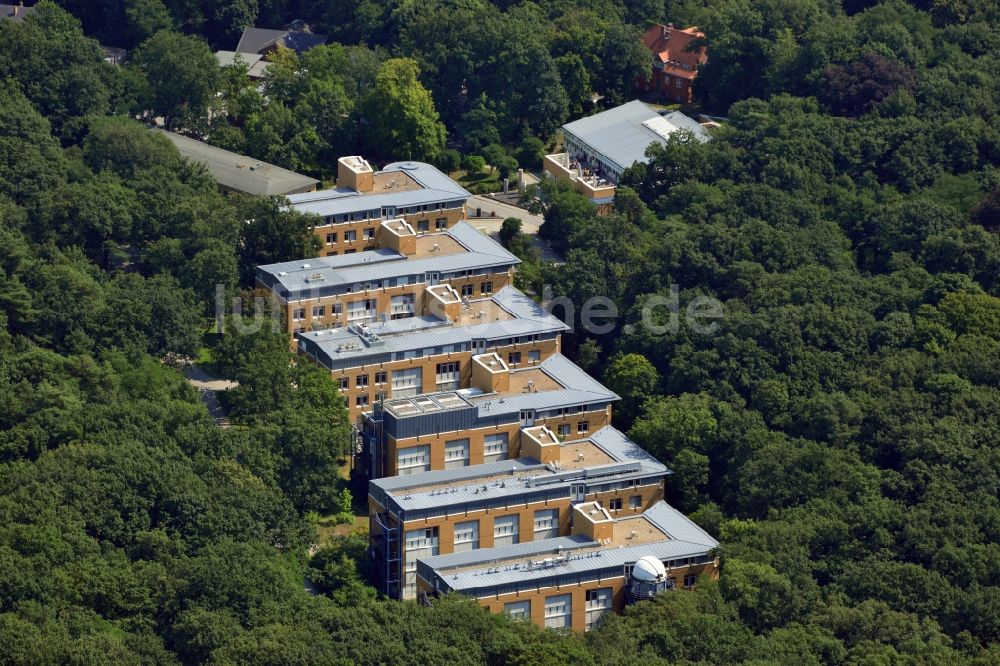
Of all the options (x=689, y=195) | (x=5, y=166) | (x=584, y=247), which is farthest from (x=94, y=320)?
(x=689, y=195)

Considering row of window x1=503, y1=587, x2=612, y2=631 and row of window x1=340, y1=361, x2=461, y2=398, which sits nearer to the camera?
row of window x1=503, y1=587, x2=612, y2=631

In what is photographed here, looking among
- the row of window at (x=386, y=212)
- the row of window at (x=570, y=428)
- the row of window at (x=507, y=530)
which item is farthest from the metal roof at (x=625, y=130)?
the row of window at (x=507, y=530)

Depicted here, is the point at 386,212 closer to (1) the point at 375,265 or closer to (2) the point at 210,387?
(1) the point at 375,265

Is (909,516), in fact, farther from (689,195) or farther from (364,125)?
(364,125)

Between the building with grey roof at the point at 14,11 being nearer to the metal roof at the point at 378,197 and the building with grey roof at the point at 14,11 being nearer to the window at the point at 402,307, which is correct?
the metal roof at the point at 378,197

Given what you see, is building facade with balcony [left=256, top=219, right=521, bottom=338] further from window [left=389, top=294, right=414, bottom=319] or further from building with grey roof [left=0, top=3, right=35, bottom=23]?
building with grey roof [left=0, top=3, right=35, bottom=23]

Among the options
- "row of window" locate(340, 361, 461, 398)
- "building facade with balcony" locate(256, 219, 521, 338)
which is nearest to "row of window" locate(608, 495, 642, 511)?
"row of window" locate(340, 361, 461, 398)

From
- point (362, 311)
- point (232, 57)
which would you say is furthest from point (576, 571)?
point (232, 57)
